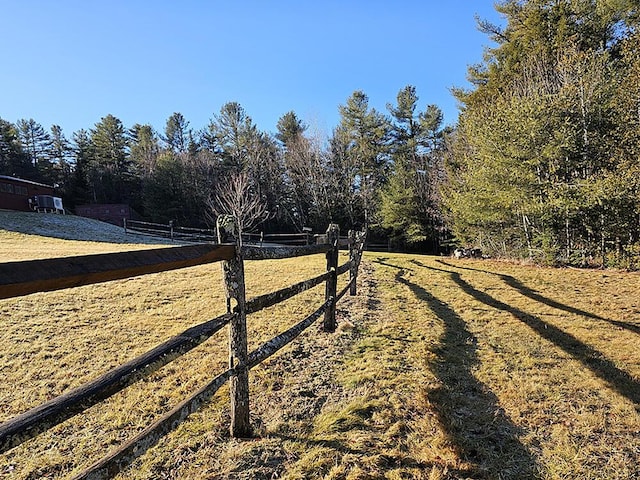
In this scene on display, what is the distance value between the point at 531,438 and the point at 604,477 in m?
0.46

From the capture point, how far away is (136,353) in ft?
14.0

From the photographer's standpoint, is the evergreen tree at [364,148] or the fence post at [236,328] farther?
the evergreen tree at [364,148]

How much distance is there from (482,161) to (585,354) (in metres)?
11.4

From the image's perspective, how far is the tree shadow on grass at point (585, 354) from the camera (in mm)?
3461

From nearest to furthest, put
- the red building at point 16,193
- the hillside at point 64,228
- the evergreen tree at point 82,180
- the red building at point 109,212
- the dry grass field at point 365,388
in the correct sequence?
1. the dry grass field at point 365,388
2. the hillside at point 64,228
3. the red building at point 16,193
4. the red building at point 109,212
5. the evergreen tree at point 82,180

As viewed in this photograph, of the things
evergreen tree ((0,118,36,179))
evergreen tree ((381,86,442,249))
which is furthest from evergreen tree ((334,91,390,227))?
evergreen tree ((0,118,36,179))

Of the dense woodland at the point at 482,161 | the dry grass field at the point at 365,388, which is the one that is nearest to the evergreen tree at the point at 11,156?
the dense woodland at the point at 482,161

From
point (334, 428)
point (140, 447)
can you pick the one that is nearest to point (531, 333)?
point (334, 428)

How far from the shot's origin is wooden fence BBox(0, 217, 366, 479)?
1216mm

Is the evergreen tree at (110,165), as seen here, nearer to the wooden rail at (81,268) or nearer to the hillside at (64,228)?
the hillside at (64,228)

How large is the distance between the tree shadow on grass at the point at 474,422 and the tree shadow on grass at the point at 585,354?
1251 mm

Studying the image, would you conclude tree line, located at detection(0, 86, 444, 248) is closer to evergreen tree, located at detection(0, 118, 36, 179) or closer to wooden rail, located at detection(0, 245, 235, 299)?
evergreen tree, located at detection(0, 118, 36, 179)

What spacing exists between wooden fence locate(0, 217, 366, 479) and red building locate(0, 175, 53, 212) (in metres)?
33.5

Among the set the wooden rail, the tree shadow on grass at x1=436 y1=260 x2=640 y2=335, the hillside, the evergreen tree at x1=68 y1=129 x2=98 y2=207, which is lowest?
the tree shadow on grass at x1=436 y1=260 x2=640 y2=335
